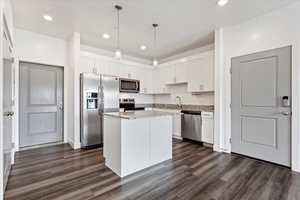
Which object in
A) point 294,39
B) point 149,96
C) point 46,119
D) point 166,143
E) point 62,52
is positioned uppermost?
point 62,52

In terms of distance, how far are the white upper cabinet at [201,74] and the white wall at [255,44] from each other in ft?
1.42

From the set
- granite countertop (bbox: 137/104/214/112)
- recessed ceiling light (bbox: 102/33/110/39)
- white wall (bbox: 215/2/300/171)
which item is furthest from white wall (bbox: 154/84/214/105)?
recessed ceiling light (bbox: 102/33/110/39)

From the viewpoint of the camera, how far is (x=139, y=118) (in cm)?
246

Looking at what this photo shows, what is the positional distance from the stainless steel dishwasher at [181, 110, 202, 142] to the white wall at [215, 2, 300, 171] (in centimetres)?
59

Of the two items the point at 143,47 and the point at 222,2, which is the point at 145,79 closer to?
the point at 143,47

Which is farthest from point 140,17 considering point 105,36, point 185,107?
point 185,107

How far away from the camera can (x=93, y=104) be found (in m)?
3.87

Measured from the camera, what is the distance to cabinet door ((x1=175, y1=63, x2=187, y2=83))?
181 inches

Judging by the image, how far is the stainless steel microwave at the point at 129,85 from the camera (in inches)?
191

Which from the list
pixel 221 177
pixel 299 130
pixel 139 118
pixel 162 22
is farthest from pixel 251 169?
pixel 162 22

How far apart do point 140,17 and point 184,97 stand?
2.85 m

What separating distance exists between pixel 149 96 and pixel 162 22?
10.6 feet

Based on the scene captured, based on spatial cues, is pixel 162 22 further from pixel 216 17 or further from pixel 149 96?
pixel 149 96

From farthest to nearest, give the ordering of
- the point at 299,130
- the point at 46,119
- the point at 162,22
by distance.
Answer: the point at 46,119, the point at 162,22, the point at 299,130
